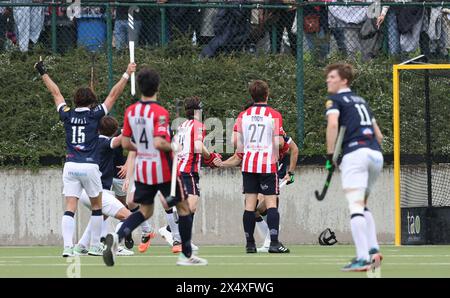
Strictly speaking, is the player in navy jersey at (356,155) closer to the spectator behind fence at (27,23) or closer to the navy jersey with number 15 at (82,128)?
the navy jersey with number 15 at (82,128)

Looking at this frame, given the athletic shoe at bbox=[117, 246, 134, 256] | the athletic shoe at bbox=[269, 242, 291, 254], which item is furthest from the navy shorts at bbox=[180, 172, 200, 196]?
the athletic shoe at bbox=[269, 242, 291, 254]

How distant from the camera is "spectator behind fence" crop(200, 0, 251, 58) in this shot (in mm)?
21406

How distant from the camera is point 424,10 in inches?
850

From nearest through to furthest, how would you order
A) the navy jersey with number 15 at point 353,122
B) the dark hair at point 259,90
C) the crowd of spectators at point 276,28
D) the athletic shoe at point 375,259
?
the athletic shoe at point 375,259, the navy jersey with number 15 at point 353,122, the dark hair at point 259,90, the crowd of spectators at point 276,28

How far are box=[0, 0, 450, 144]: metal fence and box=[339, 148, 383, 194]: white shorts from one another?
891 cm

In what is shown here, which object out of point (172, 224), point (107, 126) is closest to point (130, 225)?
point (107, 126)

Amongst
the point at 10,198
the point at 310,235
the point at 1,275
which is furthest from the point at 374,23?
the point at 1,275

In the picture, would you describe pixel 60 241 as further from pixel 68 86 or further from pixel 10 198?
pixel 68 86

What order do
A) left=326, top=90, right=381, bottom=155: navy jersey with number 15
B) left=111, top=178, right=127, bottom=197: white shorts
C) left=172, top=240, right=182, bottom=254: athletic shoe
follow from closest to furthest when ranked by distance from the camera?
1. left=326, top=90, right=381, bottom=155: navy jersey with number 15
2. left=172, top=240, right=182, bottom=254: athletic shoe
3. left=111, top=178, right=127, bottom=197: white shorts

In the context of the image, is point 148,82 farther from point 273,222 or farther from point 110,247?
point 273,222

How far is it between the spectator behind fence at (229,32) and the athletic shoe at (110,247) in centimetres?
899

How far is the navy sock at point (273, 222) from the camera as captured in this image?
16406 mm

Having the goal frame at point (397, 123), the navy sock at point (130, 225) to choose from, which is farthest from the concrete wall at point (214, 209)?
the navy sock at point (130, 225)

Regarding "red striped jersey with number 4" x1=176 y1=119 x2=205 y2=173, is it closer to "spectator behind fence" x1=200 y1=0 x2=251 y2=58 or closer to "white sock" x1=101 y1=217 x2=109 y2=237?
"white sock" x1=101 y1=217 x2=109 y2=237
